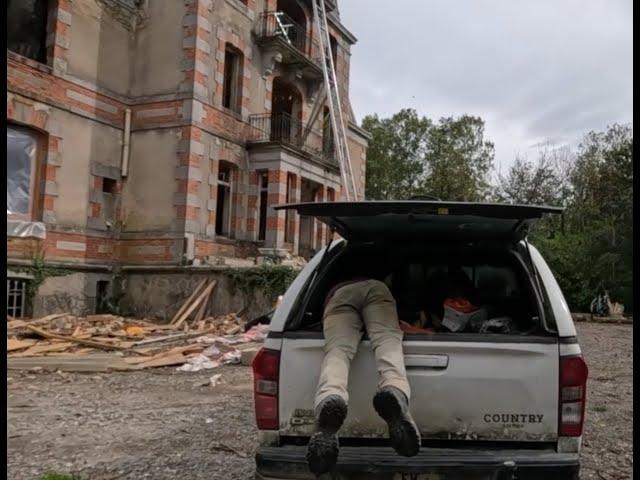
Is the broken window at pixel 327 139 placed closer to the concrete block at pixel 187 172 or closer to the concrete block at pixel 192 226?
the concrete block at pixel 187 172

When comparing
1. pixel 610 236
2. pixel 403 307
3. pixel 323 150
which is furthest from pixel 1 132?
pixel 610 236

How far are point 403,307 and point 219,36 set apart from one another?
17.5 m

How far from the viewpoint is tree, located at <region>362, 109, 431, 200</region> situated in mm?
44594

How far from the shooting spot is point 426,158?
4425 centimetres

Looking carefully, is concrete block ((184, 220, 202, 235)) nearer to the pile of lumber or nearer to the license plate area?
the pile of lumber

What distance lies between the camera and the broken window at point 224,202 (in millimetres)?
21017

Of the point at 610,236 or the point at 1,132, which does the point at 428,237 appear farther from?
the point at 610,236

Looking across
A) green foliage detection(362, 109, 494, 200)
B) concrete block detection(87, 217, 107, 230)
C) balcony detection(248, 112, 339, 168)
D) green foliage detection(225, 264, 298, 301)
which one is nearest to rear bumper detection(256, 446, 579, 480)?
green foliage detection(225, 264, 298, 301)

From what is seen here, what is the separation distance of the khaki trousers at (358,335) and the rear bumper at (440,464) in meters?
0.33

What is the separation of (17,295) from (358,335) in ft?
50.3

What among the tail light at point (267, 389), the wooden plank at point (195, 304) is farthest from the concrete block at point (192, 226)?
the tail light at point (267, 389)

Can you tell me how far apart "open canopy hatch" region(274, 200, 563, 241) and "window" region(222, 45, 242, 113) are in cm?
1747

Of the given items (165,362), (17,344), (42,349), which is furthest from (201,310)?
(165,362)

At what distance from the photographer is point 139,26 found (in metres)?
20.0
